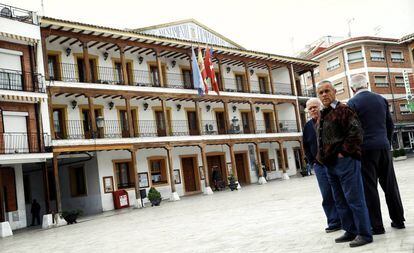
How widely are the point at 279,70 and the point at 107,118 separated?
17703 mm

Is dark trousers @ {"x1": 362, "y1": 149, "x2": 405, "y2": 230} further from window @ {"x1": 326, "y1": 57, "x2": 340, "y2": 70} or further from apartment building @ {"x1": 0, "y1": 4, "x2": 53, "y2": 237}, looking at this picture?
window @ {"x1": 326, "y1": 57, "x2": 340, "y2": 70}

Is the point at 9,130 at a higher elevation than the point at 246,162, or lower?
higher

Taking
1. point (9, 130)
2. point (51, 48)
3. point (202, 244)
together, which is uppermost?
point (51, 48)

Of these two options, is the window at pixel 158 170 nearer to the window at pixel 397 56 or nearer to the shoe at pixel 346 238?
the shoe at pixel 346 238

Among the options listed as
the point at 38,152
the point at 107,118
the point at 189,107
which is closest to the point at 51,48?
the point at 107,118

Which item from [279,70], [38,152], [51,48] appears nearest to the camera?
[38,152]

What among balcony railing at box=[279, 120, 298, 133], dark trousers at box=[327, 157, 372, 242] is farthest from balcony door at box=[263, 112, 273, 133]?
dark trousers at box=[327, 157, 372, 242]

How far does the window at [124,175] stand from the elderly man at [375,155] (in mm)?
19889

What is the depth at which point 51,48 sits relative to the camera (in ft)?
73.5

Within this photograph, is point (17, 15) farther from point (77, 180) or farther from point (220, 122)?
point (220, 122)

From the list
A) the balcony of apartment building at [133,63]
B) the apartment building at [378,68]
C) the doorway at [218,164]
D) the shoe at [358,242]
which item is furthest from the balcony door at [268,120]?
the shoe at [358,242]

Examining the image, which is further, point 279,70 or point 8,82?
point 279,70

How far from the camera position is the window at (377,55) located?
135 feet

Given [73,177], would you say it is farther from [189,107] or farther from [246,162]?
[246,162]
